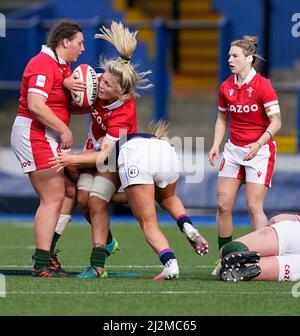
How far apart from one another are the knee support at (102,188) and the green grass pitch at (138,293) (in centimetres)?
62

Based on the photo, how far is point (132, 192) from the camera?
8328mm

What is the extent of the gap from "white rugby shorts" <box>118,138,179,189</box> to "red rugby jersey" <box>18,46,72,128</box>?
69 centimetres

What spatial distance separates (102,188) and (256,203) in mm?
1465

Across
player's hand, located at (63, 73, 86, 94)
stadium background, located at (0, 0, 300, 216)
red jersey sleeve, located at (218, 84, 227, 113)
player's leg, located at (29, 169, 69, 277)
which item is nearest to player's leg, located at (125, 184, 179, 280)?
player's leg, located at (29, 169, 69, 277)

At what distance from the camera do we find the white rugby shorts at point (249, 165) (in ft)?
30.7

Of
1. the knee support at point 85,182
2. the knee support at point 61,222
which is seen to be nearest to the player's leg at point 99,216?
the knee support at point 85,182

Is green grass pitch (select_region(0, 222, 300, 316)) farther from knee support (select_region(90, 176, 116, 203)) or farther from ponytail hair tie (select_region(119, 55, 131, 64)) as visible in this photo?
ponytail hair tie (select_region(119, 55, 131, 64))

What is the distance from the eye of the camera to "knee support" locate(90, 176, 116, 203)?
8.55 meters

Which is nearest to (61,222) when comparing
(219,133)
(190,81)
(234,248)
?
(219,133)

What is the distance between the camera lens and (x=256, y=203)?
934 cm

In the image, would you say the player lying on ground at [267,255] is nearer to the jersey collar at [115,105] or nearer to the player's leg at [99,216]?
the player's leg at [99,216]

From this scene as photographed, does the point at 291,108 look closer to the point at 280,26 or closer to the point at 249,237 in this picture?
the point at 280,26
